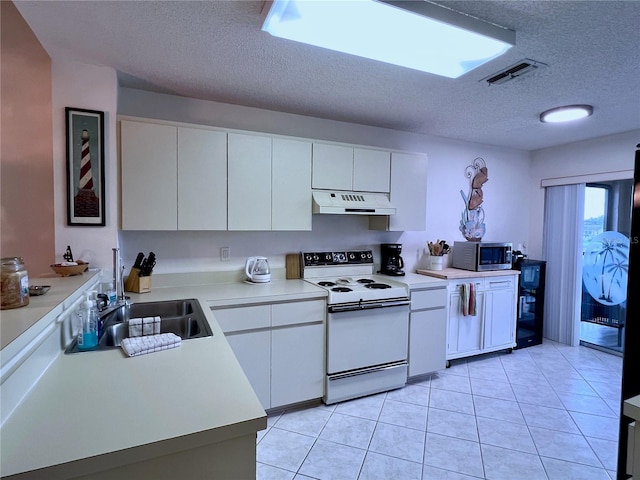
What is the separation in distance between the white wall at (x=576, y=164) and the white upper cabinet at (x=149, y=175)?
14.4ft

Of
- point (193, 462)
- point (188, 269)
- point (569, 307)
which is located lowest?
point (569, 307)

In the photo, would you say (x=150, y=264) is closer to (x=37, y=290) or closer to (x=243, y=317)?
(x=243, y=317)

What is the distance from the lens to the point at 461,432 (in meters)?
2.34

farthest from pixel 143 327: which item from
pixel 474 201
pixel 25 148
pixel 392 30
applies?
pixel 474 201

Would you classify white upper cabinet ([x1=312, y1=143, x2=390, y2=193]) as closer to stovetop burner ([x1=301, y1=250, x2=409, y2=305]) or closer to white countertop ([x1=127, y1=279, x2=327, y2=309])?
stovetop burner ([x1=301, y1=250, x2=409, y2=305])

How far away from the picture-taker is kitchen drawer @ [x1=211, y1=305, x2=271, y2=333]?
2.28 metres

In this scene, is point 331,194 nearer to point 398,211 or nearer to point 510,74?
point 398,211

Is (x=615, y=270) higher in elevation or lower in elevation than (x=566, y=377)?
higher


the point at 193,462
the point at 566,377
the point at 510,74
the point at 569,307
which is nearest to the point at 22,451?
the point at 193,462

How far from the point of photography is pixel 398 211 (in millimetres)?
3285

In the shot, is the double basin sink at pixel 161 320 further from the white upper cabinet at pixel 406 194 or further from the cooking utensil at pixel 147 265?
the white upper cabinet at pixel 406 194

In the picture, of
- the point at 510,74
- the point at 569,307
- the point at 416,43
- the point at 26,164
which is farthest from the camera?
the point at 569,307

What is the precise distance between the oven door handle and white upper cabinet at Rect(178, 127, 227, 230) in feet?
3.55

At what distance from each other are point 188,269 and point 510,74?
276 centimetres
